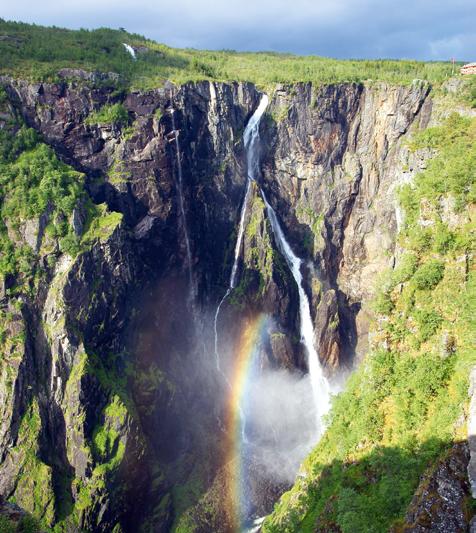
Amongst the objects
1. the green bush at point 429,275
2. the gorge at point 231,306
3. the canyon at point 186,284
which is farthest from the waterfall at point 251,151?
the green bush at point 429,275

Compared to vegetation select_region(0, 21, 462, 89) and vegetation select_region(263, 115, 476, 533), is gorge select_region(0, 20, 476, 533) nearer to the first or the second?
vegetation select_region(263, 115, 476, 533)

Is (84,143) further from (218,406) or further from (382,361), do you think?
(382,361)

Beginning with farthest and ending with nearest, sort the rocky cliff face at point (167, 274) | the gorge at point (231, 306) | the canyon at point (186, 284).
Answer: the canyon at point (186, 284), the rocky cliff face at point (167, 274), the gorge at point (231, 306)

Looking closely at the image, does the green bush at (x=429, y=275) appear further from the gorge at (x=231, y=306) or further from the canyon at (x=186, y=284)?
the canyon at (x=186, y=284)

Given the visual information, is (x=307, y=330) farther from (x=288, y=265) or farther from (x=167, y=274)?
(x=167, y=274)

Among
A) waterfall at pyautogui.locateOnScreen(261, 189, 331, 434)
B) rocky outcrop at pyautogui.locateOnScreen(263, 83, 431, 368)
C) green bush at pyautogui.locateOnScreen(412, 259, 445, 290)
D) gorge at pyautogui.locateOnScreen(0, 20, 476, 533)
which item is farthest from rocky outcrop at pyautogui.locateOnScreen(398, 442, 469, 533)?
rocky outcrop at pyautogui.locateOnScreen(263, 83, 431, 368)

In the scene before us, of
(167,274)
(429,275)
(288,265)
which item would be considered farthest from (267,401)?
(429,275)
